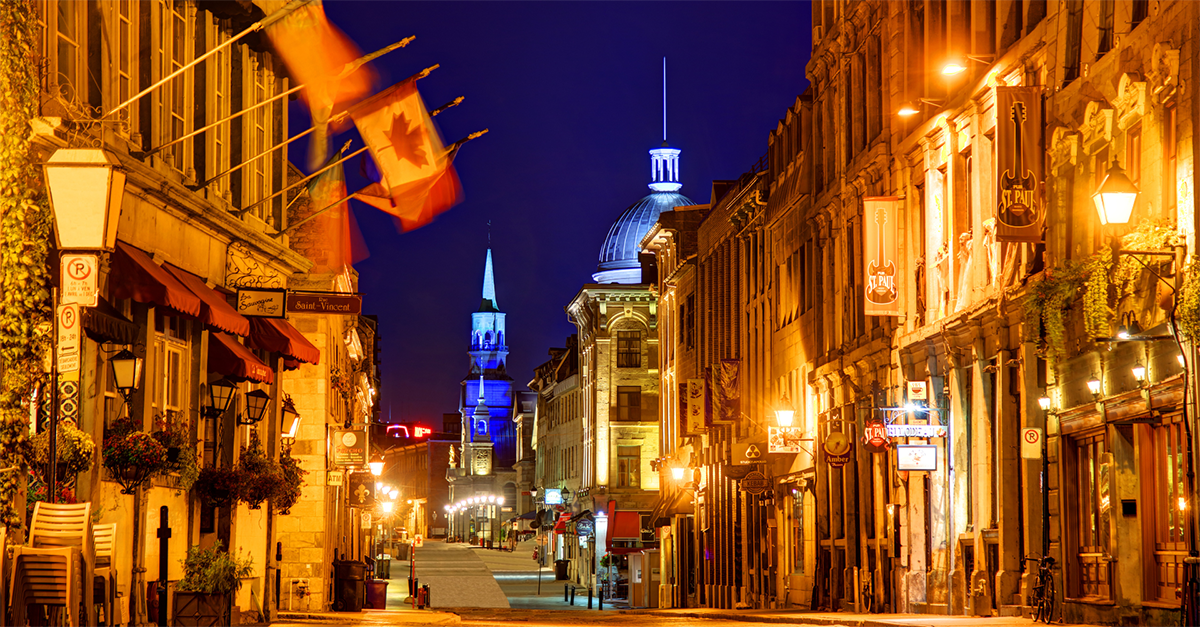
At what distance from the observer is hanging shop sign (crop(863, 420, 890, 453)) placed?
2870cm

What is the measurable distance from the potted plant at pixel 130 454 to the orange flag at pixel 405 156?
4.69 meters

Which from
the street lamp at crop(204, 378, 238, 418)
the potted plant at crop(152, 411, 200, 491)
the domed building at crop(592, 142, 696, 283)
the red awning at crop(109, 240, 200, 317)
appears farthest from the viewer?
the domed building at crop(592, 142, 696, 283)

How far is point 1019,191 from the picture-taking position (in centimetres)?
2167

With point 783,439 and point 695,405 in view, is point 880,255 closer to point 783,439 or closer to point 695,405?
point 783,439

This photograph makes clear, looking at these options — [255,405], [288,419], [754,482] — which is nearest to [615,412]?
[754,482]

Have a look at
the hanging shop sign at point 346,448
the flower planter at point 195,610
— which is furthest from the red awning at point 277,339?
the hanging shop sign at point 346,448

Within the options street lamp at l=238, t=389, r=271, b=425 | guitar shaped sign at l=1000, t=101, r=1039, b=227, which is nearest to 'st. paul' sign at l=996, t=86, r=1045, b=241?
guitar shaped sign at l=1000, t=101, r=1039, b=227

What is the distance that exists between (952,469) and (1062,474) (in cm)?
479

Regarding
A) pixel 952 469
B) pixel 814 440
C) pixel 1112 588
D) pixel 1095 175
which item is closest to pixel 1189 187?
pixel 1095 175

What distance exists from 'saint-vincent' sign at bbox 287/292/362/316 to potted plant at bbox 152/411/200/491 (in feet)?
15.0

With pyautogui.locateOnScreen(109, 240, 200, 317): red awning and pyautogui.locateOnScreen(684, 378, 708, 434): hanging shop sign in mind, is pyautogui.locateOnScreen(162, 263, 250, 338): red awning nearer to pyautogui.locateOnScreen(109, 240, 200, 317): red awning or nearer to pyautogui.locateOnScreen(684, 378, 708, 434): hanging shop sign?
pyautogui.locateOnScreen(109, 240, 200, 317): red awning

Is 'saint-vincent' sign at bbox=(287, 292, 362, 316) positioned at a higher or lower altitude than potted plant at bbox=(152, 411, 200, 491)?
higher

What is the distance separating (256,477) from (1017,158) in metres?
12.3

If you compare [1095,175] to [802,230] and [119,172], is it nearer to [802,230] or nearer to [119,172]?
[119,172]
